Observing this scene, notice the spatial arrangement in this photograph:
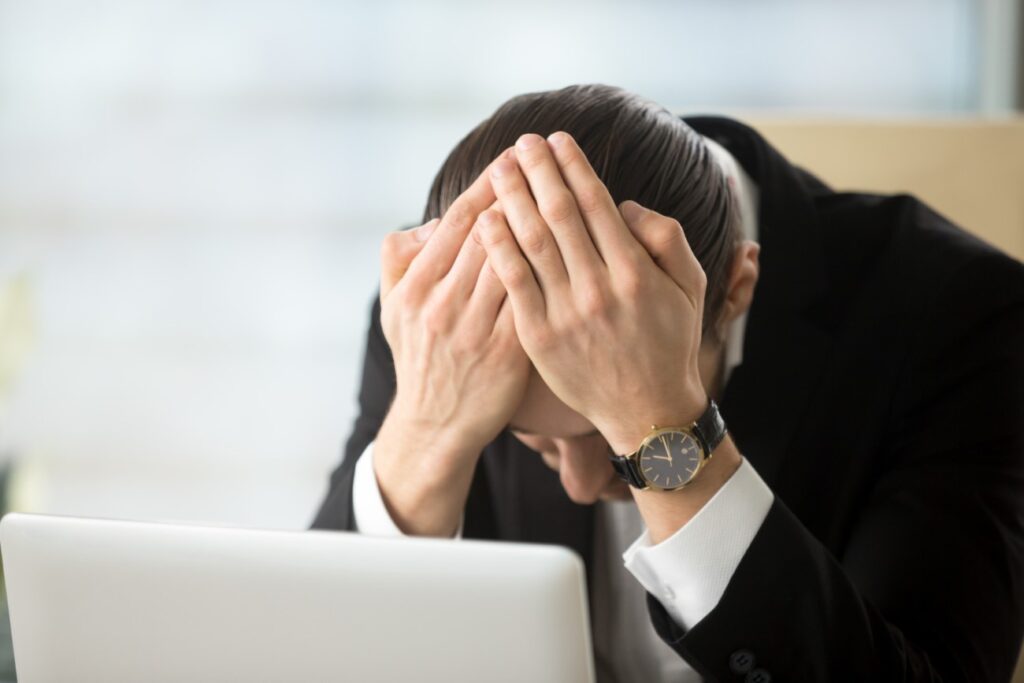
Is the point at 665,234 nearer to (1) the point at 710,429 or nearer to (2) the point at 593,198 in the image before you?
(2) the point at 593,198

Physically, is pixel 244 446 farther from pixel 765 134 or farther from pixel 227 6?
pixel 765 134

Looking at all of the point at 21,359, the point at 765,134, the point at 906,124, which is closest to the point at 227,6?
the point at 21,359

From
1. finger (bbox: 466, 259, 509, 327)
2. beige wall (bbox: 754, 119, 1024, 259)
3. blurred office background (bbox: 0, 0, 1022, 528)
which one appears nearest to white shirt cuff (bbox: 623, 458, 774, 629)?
finger (bbox: 466, 259, 509, 327)

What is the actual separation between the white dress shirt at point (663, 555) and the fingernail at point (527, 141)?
0.29 metres

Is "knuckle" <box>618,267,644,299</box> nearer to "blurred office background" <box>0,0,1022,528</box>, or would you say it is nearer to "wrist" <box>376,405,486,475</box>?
"wrist" <box>376,405,486,475</box>

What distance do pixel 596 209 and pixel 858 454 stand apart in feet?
1.76

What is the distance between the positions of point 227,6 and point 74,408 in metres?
1.07

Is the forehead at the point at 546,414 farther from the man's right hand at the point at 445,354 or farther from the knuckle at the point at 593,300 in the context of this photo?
the knuckle at the point at 593,300

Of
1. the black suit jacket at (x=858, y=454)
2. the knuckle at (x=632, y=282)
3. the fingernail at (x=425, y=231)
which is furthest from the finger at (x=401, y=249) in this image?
the black suit jacket at (x=858, y=454)

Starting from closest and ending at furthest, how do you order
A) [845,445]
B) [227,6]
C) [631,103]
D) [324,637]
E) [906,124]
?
[324,637] → [631,103] → [845,445] → [906,124] → [227,6]

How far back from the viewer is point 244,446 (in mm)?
2734

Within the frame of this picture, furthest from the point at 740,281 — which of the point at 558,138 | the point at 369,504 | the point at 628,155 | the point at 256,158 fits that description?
the point at 256,158

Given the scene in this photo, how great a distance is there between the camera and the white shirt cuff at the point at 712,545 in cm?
96

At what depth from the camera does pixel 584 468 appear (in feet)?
3.78
